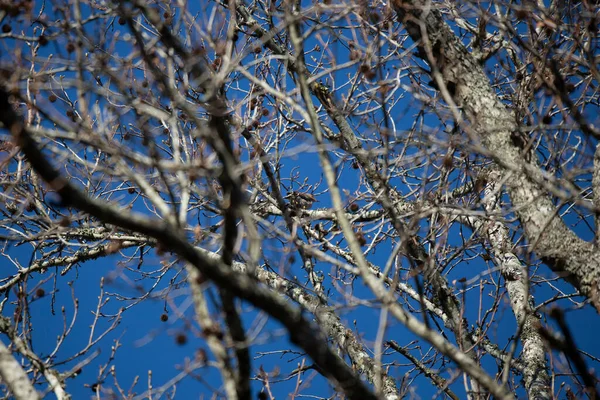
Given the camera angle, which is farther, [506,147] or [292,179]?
[292,179]

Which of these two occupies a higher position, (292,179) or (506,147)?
(292,179)

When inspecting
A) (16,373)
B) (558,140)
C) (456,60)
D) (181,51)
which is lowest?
(16,373)

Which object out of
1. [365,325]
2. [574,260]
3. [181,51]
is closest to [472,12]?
[574,260]

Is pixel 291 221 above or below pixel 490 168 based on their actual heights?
below

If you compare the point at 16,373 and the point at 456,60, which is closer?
the point at 16,373

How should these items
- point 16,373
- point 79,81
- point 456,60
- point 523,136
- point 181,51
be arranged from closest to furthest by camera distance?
point 181,51 → point 79,81 → point 16,373 → point 523,136 → point 456,60

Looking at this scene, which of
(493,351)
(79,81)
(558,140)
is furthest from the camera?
(493,351)

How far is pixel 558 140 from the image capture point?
11.2 ft

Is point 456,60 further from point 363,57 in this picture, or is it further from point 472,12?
point 363,57

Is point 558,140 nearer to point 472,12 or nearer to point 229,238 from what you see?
point 472,12

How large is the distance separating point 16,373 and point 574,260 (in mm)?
2981

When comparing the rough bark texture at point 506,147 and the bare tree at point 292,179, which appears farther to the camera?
the rough bark texture at point 506,147

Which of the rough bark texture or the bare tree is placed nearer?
the bare tree

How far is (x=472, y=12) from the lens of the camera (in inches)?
156
